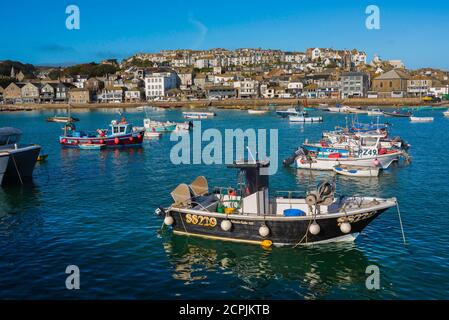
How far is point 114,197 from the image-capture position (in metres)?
29.0

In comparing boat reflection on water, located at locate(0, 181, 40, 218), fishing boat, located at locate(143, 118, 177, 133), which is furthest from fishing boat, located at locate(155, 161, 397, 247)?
fishing boat, located at locate(143, 118, 177, 133)

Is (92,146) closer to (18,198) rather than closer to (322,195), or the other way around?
(18,198)

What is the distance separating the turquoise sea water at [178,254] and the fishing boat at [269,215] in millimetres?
484

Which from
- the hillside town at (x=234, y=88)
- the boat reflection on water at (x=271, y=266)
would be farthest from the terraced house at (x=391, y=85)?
the boat reflection on water at (x=271, y=266)

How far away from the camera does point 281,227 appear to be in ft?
60.9

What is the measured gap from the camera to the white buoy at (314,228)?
1805 cm

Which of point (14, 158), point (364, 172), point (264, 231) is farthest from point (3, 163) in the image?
point (364, 172)

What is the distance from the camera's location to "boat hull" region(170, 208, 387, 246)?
1831 cm

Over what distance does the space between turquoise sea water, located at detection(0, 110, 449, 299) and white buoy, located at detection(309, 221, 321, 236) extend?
3.19 feet

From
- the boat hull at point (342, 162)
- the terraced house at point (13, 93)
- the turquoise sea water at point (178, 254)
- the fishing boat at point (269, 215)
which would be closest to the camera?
the turquoise sea water at point (178, 254)

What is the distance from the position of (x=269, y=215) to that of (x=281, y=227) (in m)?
0.68

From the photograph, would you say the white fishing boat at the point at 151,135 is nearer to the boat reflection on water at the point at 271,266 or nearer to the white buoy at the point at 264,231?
the boat reflection on water at the point at 271,266
